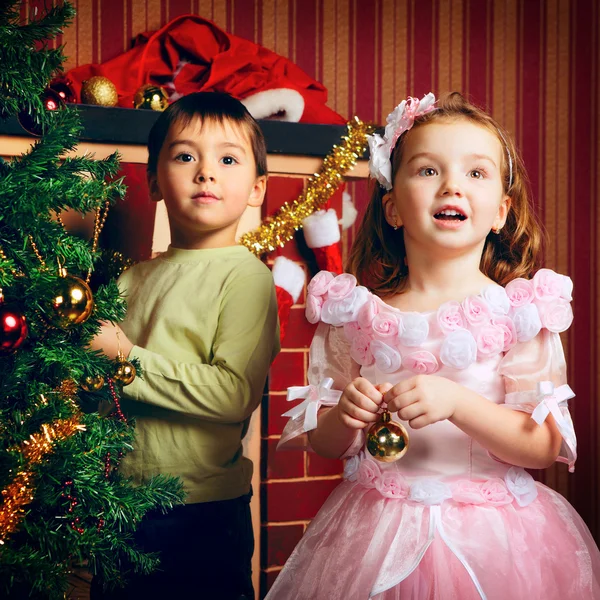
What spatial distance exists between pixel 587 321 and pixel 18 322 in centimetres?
180

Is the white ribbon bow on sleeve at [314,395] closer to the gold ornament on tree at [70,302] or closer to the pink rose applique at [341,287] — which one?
the pink rose applique at [341,287]

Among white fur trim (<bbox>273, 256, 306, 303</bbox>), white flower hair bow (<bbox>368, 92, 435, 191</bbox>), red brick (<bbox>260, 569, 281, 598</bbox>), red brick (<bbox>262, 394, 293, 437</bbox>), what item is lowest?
red brick (<bbox>260, 569, 281, 598</bbox>)

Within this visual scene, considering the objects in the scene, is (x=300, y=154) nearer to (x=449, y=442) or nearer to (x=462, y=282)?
(x=462, y=282)

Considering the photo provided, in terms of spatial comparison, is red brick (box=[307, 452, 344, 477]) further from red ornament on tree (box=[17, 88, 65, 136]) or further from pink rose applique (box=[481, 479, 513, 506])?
red ornament on tree (box=[17, 88, 65, 136])

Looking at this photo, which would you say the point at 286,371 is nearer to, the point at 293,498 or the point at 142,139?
the point at 293,498

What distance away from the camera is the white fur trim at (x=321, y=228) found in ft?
4.82

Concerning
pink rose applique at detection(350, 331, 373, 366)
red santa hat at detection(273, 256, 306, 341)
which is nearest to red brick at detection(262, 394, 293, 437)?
red santa hat at detection(273, 256, 306, 341)

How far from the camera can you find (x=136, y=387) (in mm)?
1200

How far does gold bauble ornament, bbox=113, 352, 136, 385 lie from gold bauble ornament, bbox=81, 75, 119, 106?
548 millimetres

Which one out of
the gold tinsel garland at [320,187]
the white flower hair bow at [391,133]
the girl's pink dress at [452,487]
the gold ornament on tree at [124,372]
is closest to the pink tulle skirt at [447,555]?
the girl's pink dress at [452,487]

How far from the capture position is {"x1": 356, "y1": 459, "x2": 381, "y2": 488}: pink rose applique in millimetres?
1095

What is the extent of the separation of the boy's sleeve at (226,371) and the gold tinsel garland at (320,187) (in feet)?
0.68

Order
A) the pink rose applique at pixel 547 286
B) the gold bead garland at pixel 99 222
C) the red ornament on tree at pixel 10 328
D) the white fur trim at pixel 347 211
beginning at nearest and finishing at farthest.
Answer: the red ornament on tree at pixel 10 328, the pink rose applique at pixel 547 286, the gold bead garland at pixel 99 222, the white fur trim at pixel 347 211

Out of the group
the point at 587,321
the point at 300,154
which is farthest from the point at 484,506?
the point at 587,321
